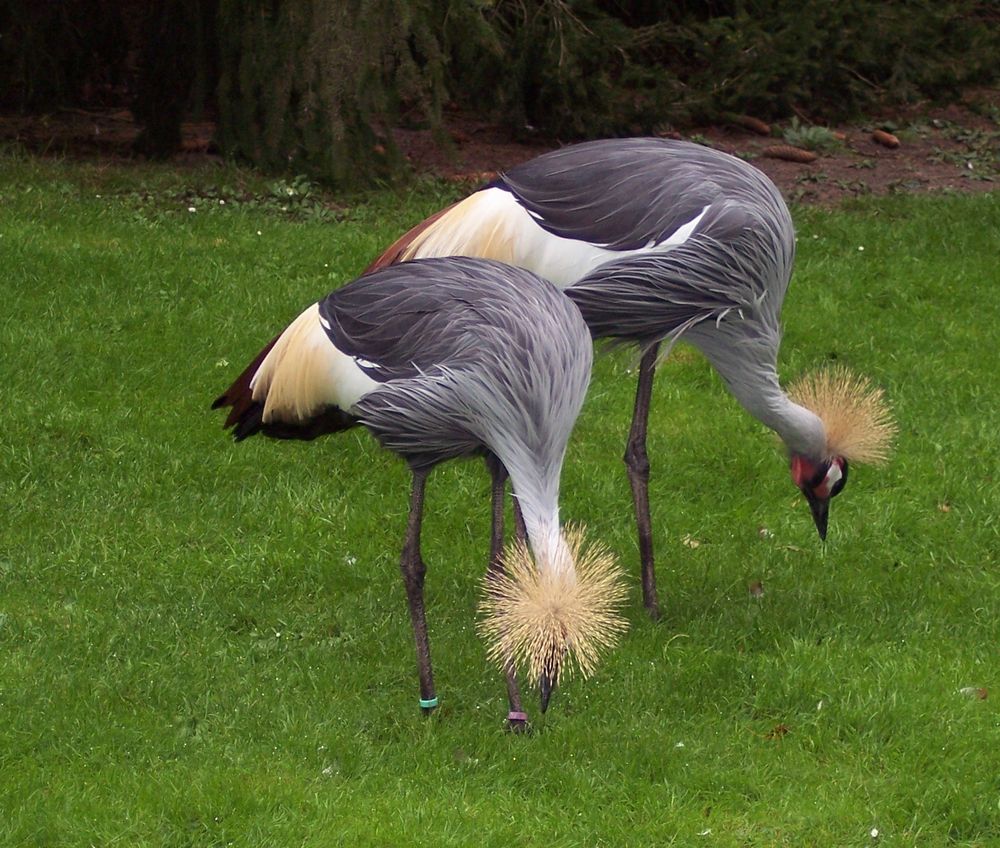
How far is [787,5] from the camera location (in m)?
10.2

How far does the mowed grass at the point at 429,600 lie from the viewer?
12.7 ft

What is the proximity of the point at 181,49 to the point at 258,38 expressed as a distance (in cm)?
75

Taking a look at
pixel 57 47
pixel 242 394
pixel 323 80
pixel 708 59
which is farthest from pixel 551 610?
pixel 708 59

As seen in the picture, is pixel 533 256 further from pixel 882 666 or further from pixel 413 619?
pixel 882 666

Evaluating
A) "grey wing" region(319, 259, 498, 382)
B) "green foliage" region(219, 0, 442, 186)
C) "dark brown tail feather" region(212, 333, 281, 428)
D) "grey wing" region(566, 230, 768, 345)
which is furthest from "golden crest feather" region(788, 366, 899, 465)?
"green foliage" region(219, 0, 442, 186)

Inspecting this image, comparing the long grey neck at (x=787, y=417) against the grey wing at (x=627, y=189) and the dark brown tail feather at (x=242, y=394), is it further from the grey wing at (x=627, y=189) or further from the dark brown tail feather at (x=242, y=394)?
the dark brown tail feather at (x=242, y=394)

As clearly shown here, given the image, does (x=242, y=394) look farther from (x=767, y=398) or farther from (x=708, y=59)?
(x=708, y=59)

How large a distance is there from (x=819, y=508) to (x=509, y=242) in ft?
4.44

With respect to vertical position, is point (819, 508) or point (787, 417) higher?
point (787, 417)

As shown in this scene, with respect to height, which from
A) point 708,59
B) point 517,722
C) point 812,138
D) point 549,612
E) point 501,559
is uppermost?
point 549,612

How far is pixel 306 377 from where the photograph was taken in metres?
4.31

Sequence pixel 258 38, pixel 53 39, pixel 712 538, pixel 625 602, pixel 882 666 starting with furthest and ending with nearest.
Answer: pixel 53 39
pixel 258 38
pixel 712 538
pixel 625 602
pixel 882 666

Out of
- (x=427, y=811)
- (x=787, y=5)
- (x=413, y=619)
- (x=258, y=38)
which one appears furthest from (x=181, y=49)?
(x=427, y=811)

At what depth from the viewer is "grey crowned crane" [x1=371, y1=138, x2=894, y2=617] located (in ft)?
15.2
